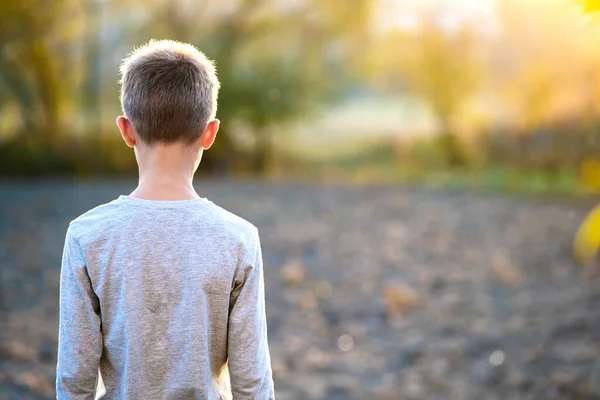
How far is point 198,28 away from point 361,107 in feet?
9.11

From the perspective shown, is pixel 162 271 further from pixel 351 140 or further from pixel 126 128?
pixel 351 140

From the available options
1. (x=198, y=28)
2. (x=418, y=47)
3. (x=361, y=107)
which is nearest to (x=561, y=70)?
(x=418, y=47)

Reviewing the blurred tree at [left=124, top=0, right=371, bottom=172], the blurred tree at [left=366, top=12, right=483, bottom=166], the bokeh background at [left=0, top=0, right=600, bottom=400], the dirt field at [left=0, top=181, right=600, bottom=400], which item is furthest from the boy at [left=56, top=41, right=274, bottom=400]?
the blurred tree at [left=366, top=12, right=483, bottom=166]

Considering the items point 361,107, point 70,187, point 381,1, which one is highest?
point 381,1

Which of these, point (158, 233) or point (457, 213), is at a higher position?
point (158, 233)

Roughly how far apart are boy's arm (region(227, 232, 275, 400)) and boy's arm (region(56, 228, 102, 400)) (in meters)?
0.26

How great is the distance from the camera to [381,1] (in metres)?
11.0

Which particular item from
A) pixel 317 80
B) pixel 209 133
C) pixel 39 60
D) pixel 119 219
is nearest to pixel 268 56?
pixel 317 80

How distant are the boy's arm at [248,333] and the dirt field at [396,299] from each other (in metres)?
1.95

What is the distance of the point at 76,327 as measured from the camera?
1.39 m

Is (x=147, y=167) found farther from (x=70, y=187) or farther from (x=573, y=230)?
(x=70, y=187)

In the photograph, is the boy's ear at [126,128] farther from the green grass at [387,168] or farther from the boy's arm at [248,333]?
the green grass at [387,168]

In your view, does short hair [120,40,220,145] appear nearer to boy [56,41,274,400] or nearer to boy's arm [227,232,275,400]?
boy [56,41,274,400]

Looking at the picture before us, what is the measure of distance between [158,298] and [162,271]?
5cm
